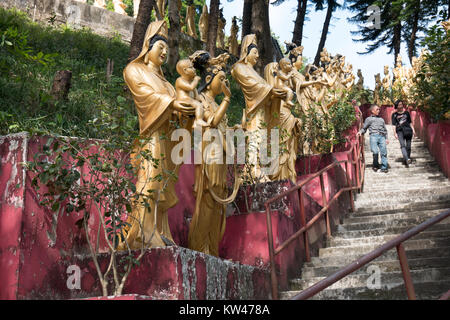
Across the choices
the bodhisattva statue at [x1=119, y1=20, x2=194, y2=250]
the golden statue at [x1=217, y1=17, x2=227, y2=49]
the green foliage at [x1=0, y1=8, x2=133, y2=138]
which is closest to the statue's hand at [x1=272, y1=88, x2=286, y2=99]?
the green foliage at [x1=0, y1=8, x2=133, y2=138]

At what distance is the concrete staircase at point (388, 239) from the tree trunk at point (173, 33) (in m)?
5.92

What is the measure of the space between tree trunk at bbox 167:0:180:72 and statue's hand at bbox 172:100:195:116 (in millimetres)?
9050

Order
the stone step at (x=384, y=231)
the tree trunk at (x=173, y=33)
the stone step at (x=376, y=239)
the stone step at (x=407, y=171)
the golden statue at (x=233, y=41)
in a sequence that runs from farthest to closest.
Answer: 1. the golden statue at (x=233, y=41)
2. the tree trunk at (x=173, y=33)
3. the stone step at (x=407, y=171)
4. the stone step at (x=384, y=231)
5. the stone step at (x=376, y=239)

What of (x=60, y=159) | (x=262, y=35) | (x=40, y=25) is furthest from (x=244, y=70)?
(x=40, y=25)

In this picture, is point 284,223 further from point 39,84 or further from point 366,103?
point 366,103

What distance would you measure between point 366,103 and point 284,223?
1847cm

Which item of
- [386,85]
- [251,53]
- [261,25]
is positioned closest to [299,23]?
[386,85]

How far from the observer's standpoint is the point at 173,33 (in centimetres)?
1520

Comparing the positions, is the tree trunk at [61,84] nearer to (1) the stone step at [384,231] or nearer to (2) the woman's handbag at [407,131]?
(1) the stone step at [384,231]

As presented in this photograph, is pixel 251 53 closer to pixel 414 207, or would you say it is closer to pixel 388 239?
pixel 388 239

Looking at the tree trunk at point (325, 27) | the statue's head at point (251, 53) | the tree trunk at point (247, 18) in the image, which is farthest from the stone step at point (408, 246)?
the tree trunk at point (325, 27)

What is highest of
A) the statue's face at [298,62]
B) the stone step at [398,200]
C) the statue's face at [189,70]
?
the statue's face at [298,62]

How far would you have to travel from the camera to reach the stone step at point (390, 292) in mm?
6289

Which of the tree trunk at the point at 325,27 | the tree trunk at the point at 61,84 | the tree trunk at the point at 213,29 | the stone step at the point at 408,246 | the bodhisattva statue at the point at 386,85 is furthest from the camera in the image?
the bodhisattva statue at the point at 386,85
